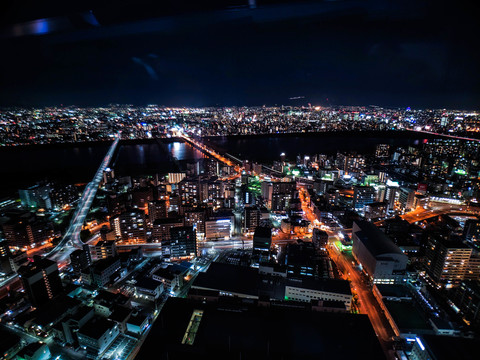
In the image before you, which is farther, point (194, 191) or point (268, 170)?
point (268, 170)

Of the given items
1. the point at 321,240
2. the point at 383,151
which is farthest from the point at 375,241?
the point at 383,151

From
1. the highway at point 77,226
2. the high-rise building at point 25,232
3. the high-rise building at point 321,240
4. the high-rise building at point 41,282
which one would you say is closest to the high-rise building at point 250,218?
the high-rise building at point 321,240

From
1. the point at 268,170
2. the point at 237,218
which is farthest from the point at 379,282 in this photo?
the point at 268,170

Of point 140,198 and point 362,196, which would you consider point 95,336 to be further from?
point 362,196

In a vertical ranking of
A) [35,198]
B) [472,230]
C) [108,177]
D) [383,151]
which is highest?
[383,151]

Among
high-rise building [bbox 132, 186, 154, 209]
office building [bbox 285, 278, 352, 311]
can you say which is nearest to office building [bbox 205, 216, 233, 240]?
office building [bbox 285, 278, 352, 311]

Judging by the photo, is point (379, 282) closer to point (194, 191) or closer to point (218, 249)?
point (218, 249)

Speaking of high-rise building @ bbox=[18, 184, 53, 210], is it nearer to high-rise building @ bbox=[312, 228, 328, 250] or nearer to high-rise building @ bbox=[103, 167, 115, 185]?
high-rise building @ bbox=[103, 167, 115, 185]
